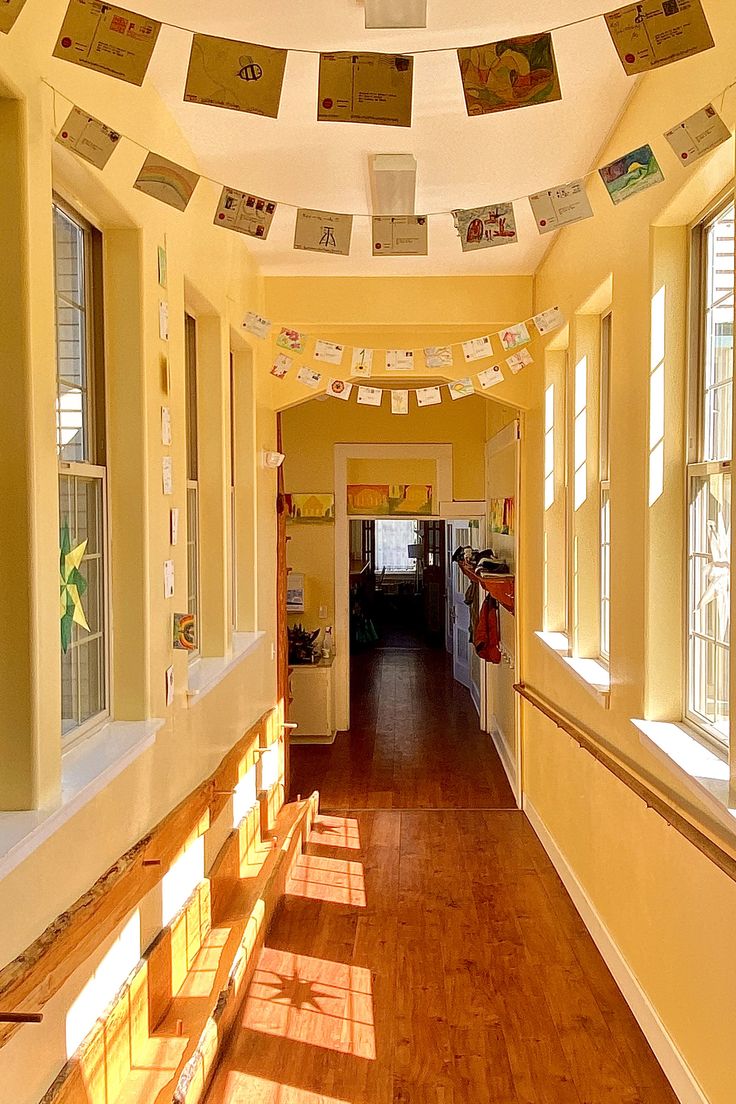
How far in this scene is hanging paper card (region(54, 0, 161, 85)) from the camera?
6.52ft

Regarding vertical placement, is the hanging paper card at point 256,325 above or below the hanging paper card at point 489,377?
above

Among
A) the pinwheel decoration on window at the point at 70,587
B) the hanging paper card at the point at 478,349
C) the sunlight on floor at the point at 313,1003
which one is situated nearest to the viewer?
the pinwheel decoration on window at the point at 70,587

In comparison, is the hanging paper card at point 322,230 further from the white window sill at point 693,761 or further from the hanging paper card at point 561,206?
the white window sill at point 693,761

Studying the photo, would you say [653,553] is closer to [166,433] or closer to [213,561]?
[166,433]

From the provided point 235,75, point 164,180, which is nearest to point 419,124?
point 164,180

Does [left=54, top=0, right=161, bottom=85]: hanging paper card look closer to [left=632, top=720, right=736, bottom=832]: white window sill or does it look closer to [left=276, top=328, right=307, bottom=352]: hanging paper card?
[left=632, top=720, right=736, bottom=832]: white window sill

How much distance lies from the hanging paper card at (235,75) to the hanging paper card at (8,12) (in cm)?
39

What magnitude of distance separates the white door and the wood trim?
7197 mm

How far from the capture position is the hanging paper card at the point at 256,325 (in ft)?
13.9

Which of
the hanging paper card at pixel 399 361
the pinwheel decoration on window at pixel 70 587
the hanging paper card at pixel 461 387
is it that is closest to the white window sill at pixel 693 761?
the pinwheel decoration on window at pixel 70 587

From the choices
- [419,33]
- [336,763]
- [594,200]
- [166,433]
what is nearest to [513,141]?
[594,200]

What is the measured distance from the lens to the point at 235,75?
2133 mm

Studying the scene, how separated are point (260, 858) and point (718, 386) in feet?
10.7

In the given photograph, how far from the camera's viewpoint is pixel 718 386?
2957mm
